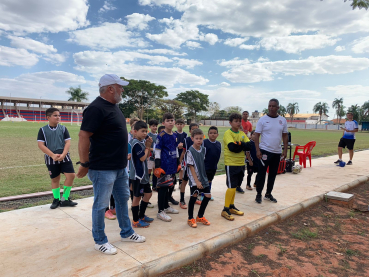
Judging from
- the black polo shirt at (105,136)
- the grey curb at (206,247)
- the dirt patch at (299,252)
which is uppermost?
the black polo shirt at (105,136)

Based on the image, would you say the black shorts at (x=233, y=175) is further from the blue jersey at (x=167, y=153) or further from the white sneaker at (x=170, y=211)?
the white sneaker at (x=170, y=211)

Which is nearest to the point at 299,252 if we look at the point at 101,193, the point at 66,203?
the point at 101,193

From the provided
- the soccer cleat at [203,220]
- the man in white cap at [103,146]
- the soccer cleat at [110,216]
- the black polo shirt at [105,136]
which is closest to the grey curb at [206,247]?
the soccer cleat at [203,220]

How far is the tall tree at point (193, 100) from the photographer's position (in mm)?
74438

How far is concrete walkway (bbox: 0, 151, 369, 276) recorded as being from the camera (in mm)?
2621

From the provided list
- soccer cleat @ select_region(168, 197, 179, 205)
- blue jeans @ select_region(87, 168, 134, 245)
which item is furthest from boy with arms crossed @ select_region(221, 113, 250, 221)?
blue jeans @ select_region(87, 168, 134, 245)

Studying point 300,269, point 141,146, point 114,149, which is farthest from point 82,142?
point 300,269

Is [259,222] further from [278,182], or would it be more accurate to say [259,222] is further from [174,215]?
[278,182]

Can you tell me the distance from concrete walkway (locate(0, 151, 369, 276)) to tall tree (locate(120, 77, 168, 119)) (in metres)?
57.1

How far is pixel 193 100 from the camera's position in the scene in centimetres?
Answer: 7581

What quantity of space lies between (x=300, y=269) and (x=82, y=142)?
2.88 meters

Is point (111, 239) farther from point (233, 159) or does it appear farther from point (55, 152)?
point (233, 159)

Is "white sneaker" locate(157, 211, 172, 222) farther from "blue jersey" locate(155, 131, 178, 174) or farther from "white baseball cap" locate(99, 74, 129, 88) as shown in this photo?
"white baseball cap" locate(99, 74, 129, 88)

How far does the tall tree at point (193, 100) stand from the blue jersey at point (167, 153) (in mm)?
70223
